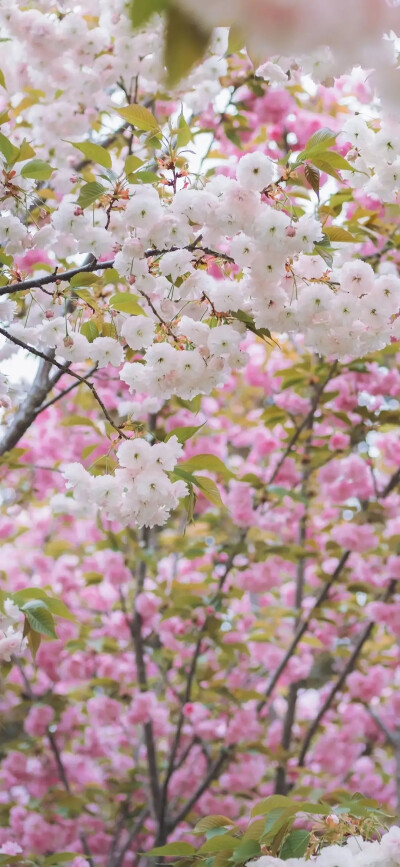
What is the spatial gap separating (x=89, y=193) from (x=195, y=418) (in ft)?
5.80

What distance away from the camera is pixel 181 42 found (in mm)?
520

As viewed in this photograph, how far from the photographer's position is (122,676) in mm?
3436

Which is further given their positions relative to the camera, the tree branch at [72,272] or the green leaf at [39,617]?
the green leaf at [39,617]

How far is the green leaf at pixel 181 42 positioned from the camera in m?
Answer: 0.51

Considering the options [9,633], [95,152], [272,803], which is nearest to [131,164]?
[95,152]

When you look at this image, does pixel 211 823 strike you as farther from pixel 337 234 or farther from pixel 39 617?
pixel 337 234

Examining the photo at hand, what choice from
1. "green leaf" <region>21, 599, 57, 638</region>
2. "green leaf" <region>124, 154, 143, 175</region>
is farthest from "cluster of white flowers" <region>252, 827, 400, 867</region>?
"green leaf" <region>124, 154, 143, 175</region>

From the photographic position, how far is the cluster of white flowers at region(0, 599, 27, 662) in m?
1.64

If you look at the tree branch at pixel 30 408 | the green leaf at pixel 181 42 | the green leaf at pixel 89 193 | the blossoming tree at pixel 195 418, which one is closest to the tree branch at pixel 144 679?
the blossoming tree at pixel 195 418

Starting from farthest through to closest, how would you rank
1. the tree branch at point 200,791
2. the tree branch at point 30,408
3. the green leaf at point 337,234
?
the tree branch at point 200,791 < the tree branch at point 30,408 < the green leaf at point 337,234

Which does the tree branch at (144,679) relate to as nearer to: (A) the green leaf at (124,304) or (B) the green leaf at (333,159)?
(A) the green leaf at (124,304)

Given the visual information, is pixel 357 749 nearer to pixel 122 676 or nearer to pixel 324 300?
pixel 122 676

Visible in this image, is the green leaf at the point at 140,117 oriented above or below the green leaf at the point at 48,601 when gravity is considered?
above

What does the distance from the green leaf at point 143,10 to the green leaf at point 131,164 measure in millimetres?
934
